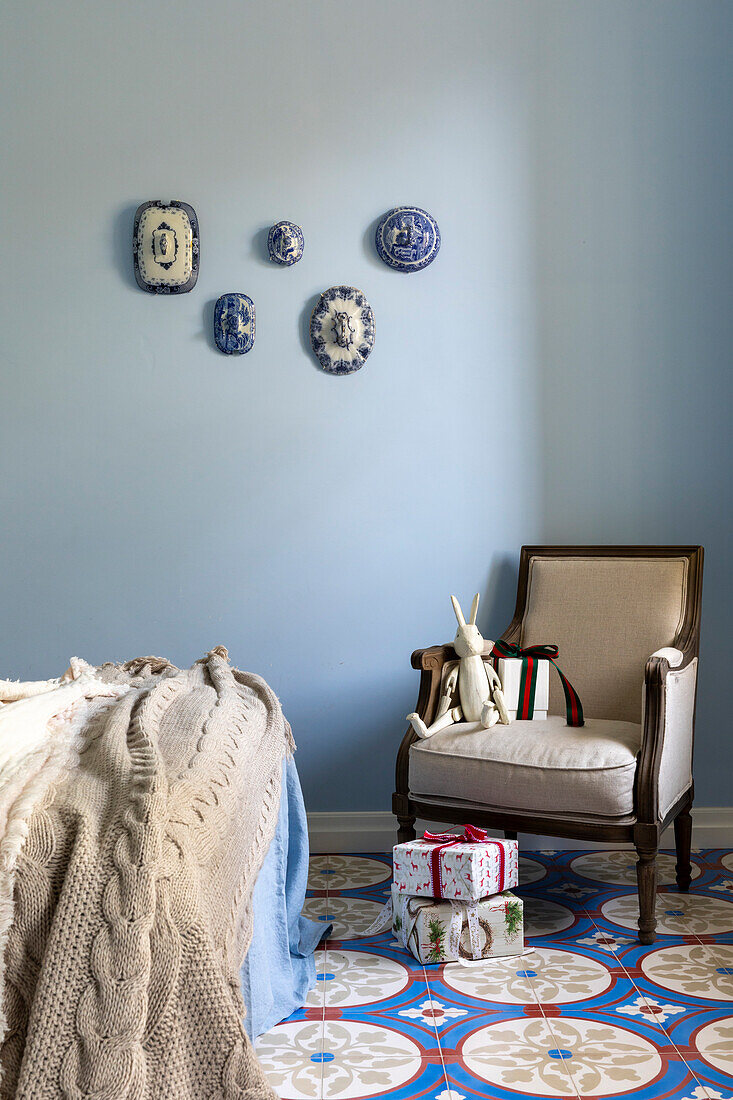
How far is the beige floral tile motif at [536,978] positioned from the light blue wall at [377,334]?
3.15ft

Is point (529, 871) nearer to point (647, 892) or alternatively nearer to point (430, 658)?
point (647, 892)

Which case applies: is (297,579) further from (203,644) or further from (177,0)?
(177,0)

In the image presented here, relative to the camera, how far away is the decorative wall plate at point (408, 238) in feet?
9.64

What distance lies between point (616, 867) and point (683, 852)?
0.26 metres

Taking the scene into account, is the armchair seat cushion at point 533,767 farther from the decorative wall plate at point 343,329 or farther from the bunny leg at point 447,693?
the decorative wall plate at point 343,329

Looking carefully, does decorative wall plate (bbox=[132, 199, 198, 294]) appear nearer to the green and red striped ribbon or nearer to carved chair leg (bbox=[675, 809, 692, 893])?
the green and red striped ribbon

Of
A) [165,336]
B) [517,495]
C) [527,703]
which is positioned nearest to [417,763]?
[527,703]

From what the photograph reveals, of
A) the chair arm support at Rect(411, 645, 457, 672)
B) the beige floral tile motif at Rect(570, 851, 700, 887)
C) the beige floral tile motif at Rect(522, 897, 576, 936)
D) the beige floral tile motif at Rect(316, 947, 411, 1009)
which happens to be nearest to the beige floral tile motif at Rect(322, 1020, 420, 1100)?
the beige floral tile motif at Rect(316, 947, 411, 1009)

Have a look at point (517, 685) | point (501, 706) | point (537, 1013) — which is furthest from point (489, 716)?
point (537, 1013)

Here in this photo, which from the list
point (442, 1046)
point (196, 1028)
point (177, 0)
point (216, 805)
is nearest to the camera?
point (196, 1028)

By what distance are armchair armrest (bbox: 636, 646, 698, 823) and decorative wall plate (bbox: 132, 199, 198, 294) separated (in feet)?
6.13

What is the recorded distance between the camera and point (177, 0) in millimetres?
2953

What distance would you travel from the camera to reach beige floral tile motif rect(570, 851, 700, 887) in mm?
2688

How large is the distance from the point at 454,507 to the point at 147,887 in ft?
6.71
